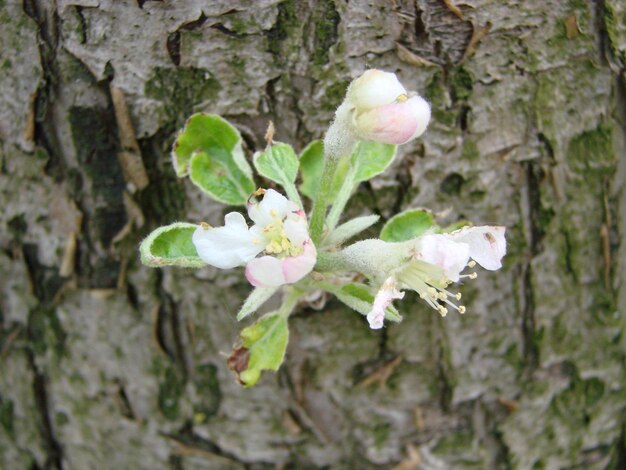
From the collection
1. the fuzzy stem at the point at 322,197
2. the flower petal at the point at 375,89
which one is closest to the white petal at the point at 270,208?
the fuzzy stem at the point at 322,197

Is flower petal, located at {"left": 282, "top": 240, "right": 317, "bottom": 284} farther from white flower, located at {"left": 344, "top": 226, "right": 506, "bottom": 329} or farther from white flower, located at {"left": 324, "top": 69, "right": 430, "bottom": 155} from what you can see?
white flower, located at {"left": 324, "top": 69, "right": 430, "bottom": 155}

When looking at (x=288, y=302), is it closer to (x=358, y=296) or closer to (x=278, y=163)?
(x=358, y=296)

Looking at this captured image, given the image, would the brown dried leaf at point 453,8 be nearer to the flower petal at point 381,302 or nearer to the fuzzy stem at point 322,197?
the fuzzy stem at point 322,197

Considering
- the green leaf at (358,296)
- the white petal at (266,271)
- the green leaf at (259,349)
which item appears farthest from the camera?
the green leaf at (259,349)

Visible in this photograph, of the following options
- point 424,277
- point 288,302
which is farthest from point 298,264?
point 288,302

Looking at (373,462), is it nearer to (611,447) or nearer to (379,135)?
(611,447)

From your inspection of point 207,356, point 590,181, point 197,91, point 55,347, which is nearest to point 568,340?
point 590,181
